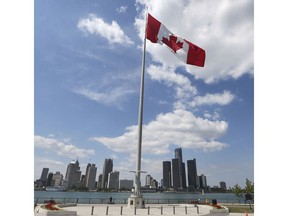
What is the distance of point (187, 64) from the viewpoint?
76.5 feet

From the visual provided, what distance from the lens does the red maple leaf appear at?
2362cm

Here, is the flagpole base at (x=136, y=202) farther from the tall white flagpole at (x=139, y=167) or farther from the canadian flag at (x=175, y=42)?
the canadian flag at (x=175, y=42)

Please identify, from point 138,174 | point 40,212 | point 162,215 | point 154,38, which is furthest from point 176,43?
point 40,212

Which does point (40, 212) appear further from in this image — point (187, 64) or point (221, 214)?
point (187, 64)

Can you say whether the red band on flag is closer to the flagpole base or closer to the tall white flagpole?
the tall white flagpole

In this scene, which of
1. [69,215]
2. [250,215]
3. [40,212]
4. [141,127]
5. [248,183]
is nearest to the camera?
[69,215]

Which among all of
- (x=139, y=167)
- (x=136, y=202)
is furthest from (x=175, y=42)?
(x=136, y=202)

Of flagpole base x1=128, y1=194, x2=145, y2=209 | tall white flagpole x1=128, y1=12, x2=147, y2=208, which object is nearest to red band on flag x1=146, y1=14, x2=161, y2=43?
tall white flagpole x1=128, y1=12, x2=147, y2=208

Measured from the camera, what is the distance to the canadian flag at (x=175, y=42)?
23.3m

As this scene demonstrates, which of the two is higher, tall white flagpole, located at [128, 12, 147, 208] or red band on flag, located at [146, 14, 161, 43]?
red band on flag, located at [146, 14, 161, 43]

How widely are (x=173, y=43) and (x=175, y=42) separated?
21 cm

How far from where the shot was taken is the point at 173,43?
2402 centimetres

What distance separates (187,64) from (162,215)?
A: 13333mm

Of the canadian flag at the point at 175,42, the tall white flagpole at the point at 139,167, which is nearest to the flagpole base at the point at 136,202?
the tall white flagpole at the point at 139,167
